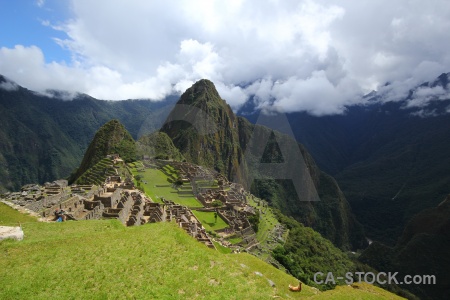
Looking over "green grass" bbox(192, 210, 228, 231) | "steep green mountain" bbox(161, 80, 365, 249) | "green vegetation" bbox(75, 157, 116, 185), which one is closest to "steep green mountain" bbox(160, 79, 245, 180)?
"steep green mountain" bbox(161, 80, 365, 249)

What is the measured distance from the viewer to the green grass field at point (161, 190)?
175 feet

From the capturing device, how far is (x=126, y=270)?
1151cm

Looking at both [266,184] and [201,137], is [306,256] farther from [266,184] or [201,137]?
[201,137]

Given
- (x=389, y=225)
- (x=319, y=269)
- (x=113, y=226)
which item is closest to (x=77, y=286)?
Answer: (x=113, y=226)

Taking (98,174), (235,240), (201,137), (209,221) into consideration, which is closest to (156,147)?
(201,137)

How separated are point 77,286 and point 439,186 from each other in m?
196

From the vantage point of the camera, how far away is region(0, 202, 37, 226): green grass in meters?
18.6

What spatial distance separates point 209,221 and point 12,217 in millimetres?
30400

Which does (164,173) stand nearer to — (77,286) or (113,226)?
(113,226)

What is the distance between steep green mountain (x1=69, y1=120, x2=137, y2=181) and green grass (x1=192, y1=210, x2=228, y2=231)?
138ft

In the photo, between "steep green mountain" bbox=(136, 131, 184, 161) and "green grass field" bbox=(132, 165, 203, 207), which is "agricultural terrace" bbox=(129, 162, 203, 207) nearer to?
"green grass field" bbox=(132, 165, 203, 207)

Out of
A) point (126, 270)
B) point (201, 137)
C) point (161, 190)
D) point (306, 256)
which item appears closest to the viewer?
point (126, 270)

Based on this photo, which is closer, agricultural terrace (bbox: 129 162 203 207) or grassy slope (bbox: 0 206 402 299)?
grassy slope (bbox: 0 206 402 299)

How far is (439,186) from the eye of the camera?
160 metres
